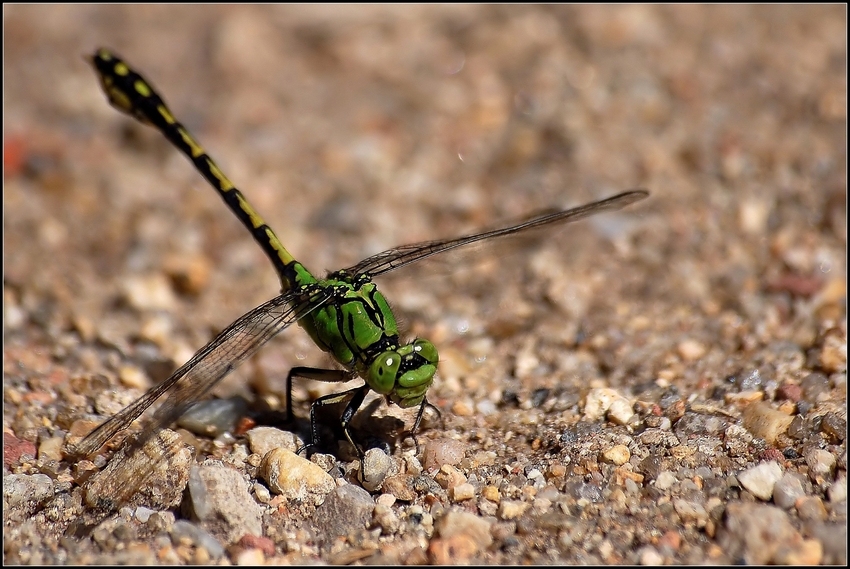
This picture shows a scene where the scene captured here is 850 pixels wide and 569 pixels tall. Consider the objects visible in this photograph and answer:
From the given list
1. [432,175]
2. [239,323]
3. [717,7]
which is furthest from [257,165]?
[717,7]

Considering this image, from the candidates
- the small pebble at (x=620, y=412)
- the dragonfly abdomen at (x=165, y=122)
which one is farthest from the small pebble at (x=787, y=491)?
the dragonfly abdomen at (x=165, y=122)

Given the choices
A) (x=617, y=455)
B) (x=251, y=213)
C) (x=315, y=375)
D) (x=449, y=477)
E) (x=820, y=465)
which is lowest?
(x=820, y=465)

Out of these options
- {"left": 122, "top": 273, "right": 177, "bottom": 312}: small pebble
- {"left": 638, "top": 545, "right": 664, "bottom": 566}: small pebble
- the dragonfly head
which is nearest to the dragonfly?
the dragonfly head

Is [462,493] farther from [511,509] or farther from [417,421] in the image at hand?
[417,421]

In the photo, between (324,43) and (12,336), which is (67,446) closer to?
(12,336)

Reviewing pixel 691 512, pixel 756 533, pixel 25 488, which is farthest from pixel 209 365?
pixel 756 533

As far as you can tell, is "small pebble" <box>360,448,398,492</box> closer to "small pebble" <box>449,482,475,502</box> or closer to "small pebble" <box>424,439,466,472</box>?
"small pebble" <box>424,439,466,472</box>
